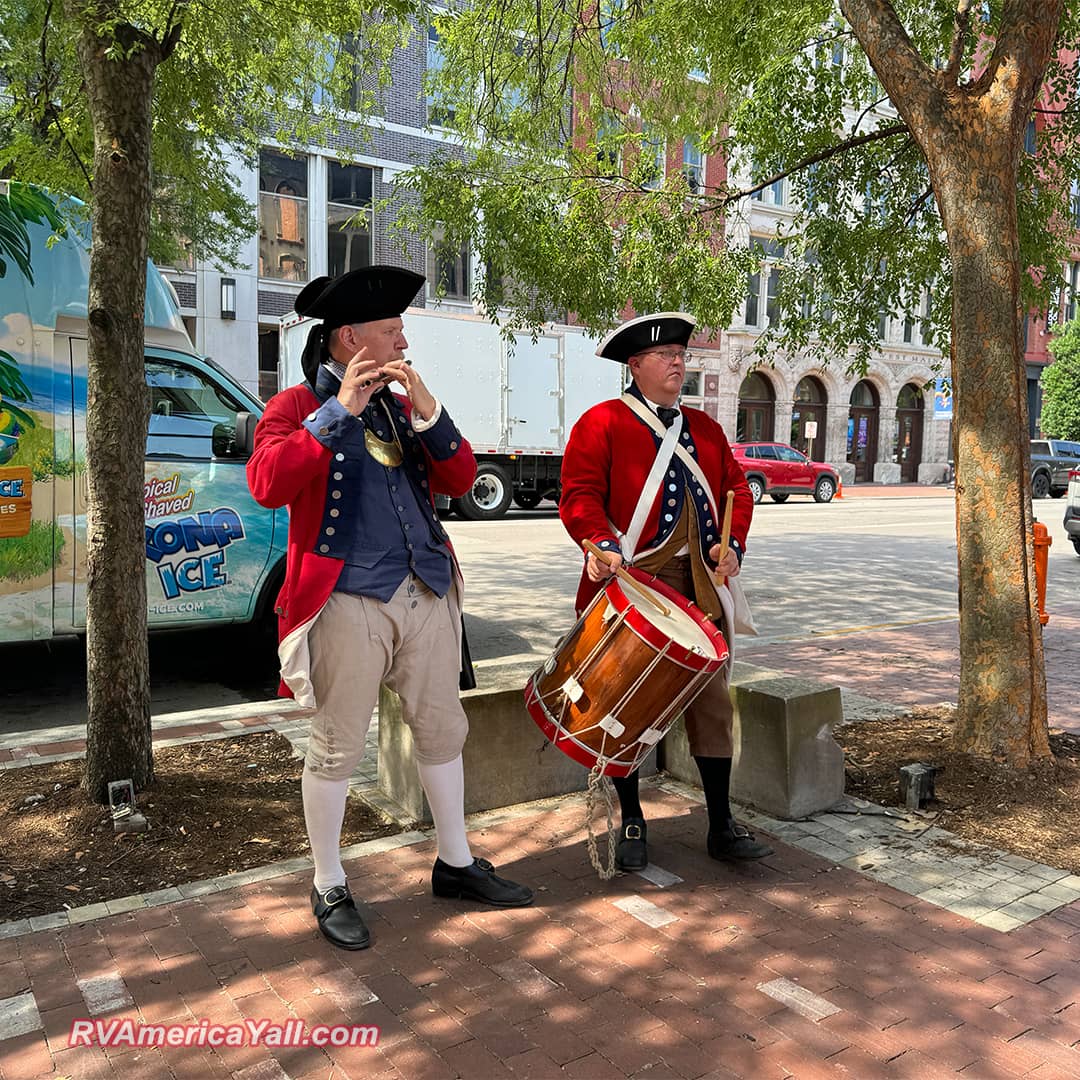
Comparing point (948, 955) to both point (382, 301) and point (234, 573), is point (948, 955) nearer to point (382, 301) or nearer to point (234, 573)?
point (382, 301)

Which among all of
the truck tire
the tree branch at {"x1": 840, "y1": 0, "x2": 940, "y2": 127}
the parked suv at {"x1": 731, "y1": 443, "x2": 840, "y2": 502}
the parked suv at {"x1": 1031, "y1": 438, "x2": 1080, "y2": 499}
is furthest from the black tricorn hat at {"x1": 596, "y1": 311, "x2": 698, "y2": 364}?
the parked suv at {"x1": 1031, "y1": 438, "x2": 1080, "y2": 499}

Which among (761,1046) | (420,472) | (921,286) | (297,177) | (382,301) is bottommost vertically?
(761,1046)

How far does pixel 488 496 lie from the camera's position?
19.5m

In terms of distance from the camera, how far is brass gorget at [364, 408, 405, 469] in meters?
3.19

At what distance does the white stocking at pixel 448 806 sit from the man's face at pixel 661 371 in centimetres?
146

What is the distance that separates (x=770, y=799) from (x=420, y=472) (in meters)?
2.10

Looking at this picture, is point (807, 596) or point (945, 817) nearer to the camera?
point (945, 817)

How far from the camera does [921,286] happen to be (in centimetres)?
788

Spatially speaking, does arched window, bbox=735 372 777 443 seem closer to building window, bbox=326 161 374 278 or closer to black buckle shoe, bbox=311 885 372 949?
building window, bbox=326 161 374 278

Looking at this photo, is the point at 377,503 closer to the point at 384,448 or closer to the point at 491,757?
the point at 384,448

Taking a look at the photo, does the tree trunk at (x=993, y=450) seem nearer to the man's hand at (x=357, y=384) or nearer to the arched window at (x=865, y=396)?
the man's hand at (x=357, y=384)

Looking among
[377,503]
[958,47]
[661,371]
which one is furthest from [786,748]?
[958,47]

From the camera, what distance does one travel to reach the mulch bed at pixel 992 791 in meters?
3.98

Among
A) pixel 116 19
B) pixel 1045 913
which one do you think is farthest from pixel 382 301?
pixel 1045 913
